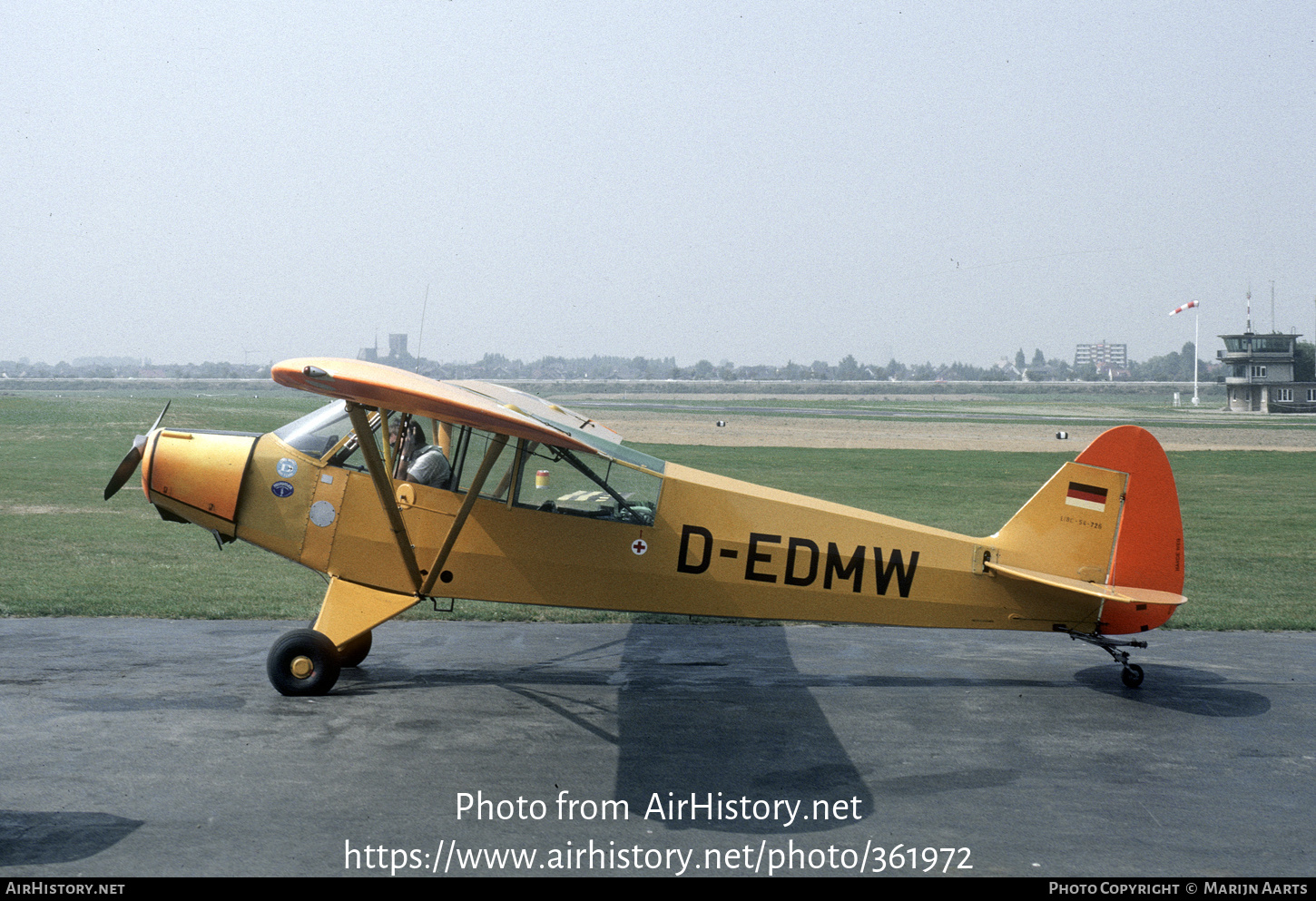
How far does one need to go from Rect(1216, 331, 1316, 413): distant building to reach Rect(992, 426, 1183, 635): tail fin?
105 metres

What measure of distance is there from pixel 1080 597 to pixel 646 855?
5220mm

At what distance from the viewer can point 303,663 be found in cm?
843

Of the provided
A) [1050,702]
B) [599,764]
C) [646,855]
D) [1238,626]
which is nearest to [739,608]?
[599,764]

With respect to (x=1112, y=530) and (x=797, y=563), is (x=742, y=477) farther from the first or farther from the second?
(x=797, y=563)

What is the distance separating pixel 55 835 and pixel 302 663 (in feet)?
9.39

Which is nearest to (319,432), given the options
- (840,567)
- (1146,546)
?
(840,567)

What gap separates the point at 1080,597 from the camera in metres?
9.00

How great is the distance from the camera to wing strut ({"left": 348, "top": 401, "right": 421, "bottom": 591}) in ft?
26.9

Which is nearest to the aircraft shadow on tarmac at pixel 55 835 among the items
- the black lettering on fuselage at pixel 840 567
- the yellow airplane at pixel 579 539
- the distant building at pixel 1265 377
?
the yellow airplane at pixel 579 539

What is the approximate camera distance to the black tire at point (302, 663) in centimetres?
838

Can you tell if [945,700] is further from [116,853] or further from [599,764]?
[116,853]

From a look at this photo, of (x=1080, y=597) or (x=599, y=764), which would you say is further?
(x=1080, y=597)

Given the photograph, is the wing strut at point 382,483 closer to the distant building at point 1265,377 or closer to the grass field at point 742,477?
the grass field at point 742,477

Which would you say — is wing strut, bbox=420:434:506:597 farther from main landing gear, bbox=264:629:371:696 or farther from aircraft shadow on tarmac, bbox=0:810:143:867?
aircraft shadow on tarmac, bbox=0:810:143:867
